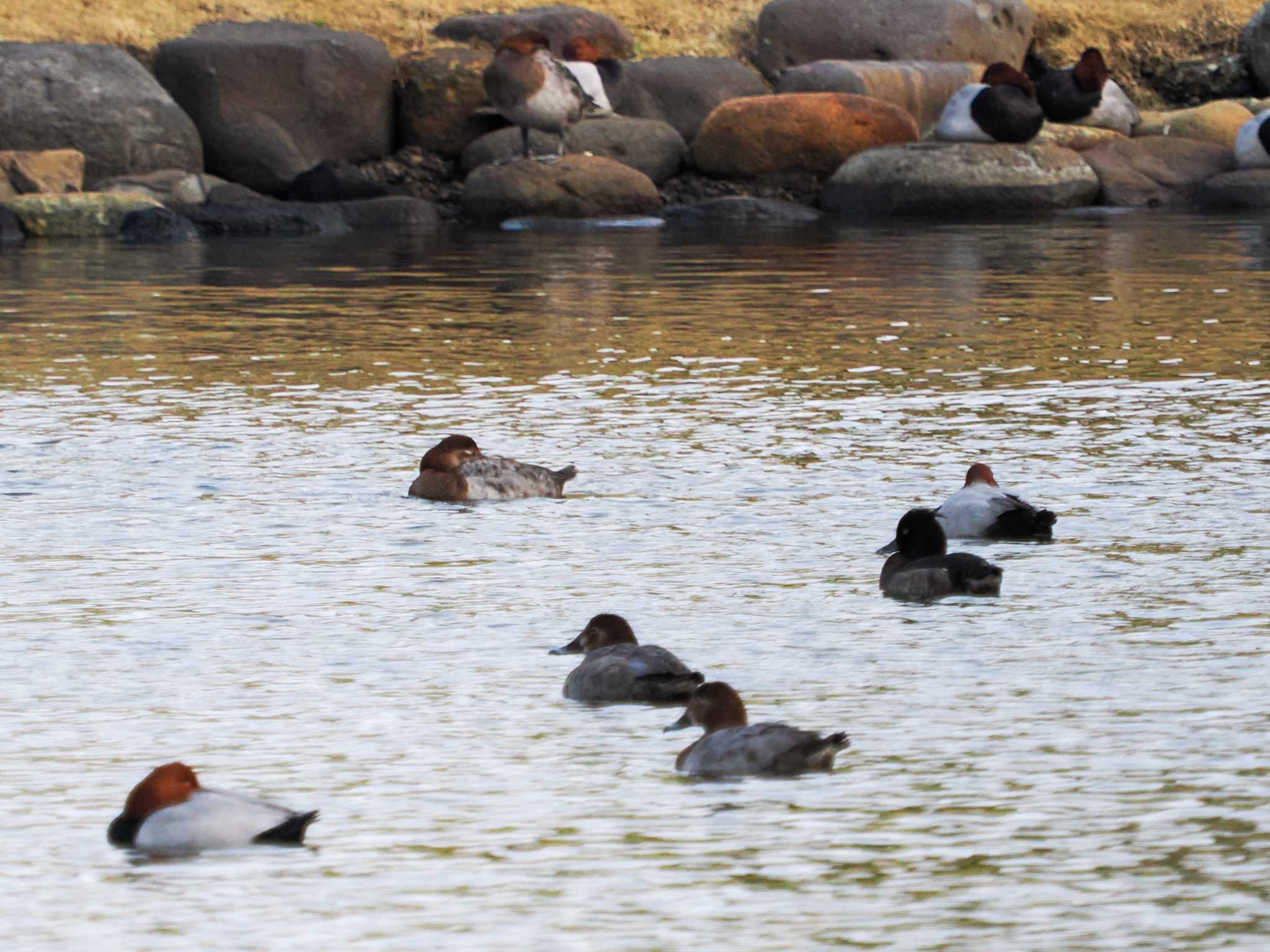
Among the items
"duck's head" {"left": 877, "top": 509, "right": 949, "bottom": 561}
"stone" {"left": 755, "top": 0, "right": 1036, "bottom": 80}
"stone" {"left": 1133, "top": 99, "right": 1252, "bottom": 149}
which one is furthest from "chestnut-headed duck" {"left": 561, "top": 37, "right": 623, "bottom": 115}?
"duck's head" {"left": 877, "top": 509, "right": 949, "bottom": 561}

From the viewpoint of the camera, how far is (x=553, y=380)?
46.8ft

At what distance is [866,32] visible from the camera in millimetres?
35156

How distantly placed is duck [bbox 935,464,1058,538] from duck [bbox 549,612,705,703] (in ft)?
7.80

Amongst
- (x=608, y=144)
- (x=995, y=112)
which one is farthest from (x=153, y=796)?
(x=608, y=144)

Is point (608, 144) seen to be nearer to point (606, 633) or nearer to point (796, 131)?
point (796, 131)

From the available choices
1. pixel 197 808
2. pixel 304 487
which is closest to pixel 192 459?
pixel 304 487

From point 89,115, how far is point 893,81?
37.7 feet

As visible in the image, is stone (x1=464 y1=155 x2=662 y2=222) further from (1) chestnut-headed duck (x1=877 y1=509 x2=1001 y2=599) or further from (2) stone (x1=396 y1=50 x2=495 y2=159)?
(1) chestnut-headed duck (x1=877 y1=509 x2=1001 y2=599)

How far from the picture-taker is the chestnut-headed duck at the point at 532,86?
94.4ft

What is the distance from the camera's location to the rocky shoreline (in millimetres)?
29047

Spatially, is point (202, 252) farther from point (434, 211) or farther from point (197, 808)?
point (197, 808)

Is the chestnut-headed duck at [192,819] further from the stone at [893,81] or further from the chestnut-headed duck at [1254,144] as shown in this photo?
the stone at [893,81]

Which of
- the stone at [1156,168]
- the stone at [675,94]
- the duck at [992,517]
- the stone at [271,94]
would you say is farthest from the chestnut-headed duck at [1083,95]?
the duck at [992,517]

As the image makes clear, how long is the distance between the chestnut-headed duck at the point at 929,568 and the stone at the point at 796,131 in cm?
2307
